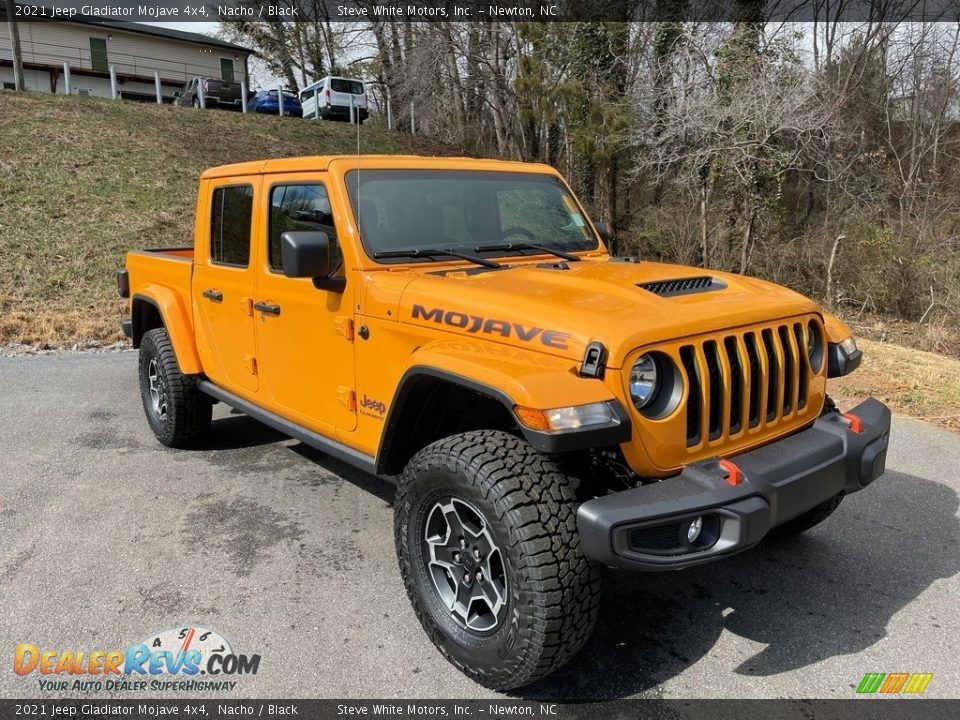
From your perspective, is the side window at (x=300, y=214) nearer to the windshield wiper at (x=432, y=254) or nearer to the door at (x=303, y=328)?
the door at (x=303, y=328)

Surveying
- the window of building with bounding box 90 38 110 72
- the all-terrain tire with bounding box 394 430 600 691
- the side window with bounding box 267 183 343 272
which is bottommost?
the all-terrain tire with bounding box 394 430 600 691

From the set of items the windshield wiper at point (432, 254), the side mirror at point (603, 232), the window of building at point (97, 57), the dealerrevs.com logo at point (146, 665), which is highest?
the window of building at point (97, 57)

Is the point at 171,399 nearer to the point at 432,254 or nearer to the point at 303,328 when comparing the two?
the point at 303,328

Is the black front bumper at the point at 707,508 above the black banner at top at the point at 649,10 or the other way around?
the other way around

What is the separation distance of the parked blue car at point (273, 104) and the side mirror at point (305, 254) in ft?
81.8

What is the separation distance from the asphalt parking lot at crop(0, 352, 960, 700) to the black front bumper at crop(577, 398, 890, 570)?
24.4 inches

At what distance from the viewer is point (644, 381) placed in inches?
101

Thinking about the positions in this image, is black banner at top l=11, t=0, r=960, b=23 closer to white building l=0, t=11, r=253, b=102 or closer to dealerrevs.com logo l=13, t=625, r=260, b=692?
dealerrevs.com logo l=13, t=625, r=260, b=692

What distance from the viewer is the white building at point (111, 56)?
115 feet

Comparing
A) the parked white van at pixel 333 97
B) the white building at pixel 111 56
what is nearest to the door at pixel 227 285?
the parked white van at pixel 333 97

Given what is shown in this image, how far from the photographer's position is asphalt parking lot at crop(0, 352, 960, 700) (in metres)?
2.69

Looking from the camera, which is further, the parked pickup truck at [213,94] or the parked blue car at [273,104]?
the parked blue car at [273,104]

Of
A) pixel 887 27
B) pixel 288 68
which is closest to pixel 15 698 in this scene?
pixel 887 27

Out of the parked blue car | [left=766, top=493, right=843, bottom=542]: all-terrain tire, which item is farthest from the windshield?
the parked blue car
